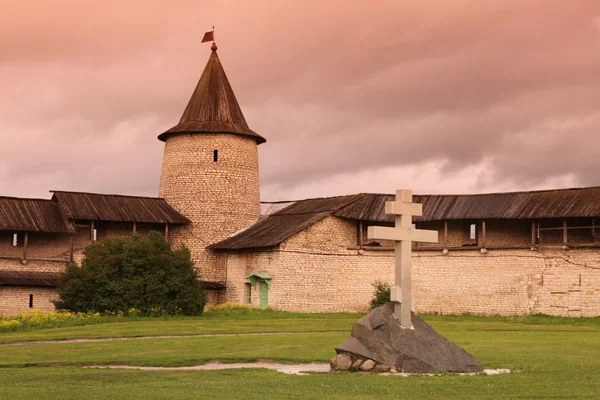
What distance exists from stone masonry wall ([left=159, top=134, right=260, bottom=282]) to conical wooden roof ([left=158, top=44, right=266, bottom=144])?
15.7 inches

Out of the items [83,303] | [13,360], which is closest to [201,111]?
[83,303]

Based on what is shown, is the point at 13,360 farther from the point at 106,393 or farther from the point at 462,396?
the point at 462,396

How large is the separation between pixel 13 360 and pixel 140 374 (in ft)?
16.2

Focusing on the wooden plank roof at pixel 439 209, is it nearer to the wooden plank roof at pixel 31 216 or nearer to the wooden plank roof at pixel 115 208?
the wooden plank roof at pixel 115 208

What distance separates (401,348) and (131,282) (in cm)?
2110

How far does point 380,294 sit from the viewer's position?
42.7 meters

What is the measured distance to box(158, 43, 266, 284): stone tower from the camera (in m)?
48.8

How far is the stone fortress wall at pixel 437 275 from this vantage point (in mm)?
40906

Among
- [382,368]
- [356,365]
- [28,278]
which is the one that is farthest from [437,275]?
[382,368]

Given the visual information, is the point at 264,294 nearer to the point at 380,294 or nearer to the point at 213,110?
the point at 380,294

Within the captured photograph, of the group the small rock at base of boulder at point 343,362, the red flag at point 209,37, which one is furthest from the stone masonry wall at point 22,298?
the small rock at base of boulder at point 343,362

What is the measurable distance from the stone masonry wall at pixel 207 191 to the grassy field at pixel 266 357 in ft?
41.9

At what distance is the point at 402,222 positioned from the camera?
20984 mm

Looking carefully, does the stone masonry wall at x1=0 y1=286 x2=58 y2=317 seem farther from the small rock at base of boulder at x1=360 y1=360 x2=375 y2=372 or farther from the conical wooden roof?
the small rock at base of boulder at x1=360 y1=360 x2=375 y2=372
